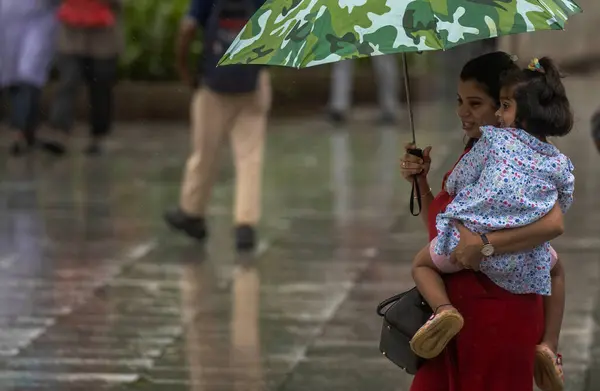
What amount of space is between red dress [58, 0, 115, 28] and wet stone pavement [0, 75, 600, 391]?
126 centimetres

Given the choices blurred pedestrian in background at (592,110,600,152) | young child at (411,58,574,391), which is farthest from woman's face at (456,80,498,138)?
blurred pedestrian in background at (592,110,600,152)

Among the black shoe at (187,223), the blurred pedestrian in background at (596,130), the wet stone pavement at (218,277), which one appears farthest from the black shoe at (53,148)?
the blurred pedestrian in background at (596,130)

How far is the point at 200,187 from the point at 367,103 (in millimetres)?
8223

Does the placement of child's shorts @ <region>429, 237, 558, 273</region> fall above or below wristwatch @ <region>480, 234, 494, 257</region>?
below

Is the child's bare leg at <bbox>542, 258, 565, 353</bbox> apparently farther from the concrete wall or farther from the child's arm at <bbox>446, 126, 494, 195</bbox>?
the concrete wall

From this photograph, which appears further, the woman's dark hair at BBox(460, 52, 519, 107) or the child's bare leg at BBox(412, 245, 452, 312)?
the woman's dark hair at BBox(460, 52, 519, 107)

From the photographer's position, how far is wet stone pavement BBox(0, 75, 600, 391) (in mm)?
6309

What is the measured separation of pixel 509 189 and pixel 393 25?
552 mm

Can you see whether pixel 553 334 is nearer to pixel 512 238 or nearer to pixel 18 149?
pixel 512 238

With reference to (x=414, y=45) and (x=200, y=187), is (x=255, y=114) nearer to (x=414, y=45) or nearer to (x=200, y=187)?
(x=200, y=187)

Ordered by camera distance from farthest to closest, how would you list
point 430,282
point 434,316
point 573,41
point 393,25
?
1. point 573,41
2. point 430,282
3. point 434,316
4. point 393,25

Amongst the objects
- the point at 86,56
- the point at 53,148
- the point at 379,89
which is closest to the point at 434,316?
the point at 53,148

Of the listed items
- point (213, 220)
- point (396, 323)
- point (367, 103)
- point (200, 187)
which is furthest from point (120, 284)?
point (367, 103)

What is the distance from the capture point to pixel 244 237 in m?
8.90
